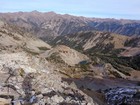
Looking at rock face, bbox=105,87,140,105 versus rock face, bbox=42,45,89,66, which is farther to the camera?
rock face, bbox=42,45,89,66

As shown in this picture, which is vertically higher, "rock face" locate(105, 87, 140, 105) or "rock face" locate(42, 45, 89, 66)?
"rock face" locate(105, 87, 140, 105)

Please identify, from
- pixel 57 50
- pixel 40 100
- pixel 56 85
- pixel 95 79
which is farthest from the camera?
pixel 57 50

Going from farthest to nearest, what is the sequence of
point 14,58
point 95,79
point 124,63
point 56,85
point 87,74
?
point 124,63 < point 87,74 < point 95,79 < point 14,58 < point 56,85

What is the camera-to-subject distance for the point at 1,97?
54.3m

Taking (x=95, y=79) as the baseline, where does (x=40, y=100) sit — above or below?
above

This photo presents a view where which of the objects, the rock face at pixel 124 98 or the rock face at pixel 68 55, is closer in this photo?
the rock face at pixel 124 98

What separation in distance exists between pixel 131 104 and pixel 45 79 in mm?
16339

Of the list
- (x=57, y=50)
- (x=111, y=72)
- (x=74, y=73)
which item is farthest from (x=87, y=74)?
(x=57, y=50)

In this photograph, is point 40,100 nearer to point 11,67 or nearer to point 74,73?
point 11,67

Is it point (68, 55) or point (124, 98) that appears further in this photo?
point (68, 55)

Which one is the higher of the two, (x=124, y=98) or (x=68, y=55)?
(x=124, y=98)

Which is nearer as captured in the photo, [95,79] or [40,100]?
[40,100]

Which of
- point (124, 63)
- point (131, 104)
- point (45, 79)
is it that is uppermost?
point (45, 79)

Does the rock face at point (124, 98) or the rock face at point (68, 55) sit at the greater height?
the rock face at point (124, 98)
